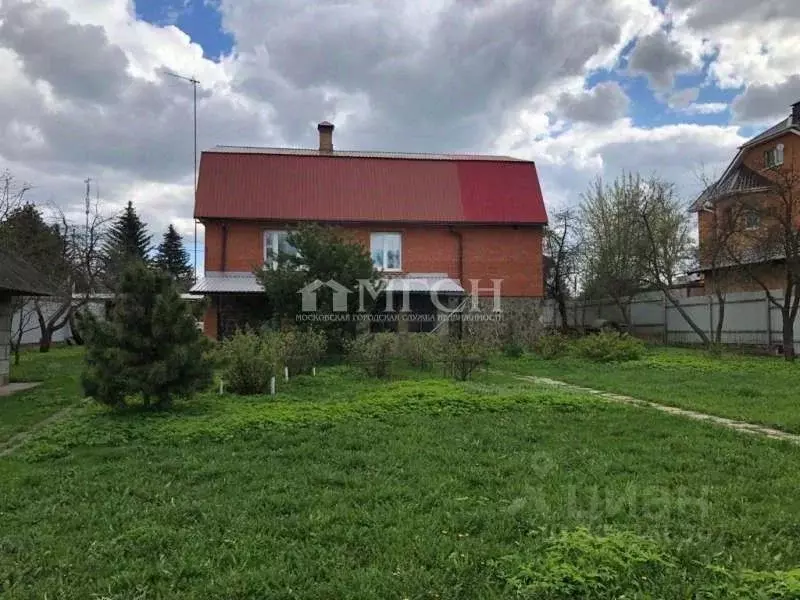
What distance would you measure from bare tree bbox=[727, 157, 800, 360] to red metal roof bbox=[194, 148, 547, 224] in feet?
22.1

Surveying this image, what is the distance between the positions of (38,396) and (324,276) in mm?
6806

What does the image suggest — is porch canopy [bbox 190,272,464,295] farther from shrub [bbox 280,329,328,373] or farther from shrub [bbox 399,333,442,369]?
shrub [bbox 280,329,328,373]

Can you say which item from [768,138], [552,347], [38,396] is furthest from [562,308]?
[38,396]

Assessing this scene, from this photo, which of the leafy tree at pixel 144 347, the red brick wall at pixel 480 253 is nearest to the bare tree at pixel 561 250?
the red brick wall at pixel 480 253

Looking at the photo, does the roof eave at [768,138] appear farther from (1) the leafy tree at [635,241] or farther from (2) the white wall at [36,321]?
(2) the white wall at [36,321]

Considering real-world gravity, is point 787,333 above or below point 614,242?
below

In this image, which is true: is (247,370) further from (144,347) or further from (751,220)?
(751,220)

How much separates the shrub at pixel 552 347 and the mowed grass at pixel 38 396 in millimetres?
12192

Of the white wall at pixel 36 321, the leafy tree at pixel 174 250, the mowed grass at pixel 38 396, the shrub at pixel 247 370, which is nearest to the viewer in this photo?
the mowed grass at pixel 38 396

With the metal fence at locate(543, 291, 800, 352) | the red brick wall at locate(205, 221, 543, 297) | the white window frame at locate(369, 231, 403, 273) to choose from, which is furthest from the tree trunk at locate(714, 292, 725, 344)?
the white window frame at locate(369, 231, 403, 273)

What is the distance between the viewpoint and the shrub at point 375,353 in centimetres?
1270

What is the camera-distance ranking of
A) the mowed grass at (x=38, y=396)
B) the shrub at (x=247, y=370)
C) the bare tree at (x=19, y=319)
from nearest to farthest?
the mowed grass at (x=38, y=396) < the shrub at (x=247, y=370) < the bare tree at (x=19, y=319)

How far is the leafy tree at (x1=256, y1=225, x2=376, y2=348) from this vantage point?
15.4m

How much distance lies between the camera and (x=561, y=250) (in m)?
29.6
